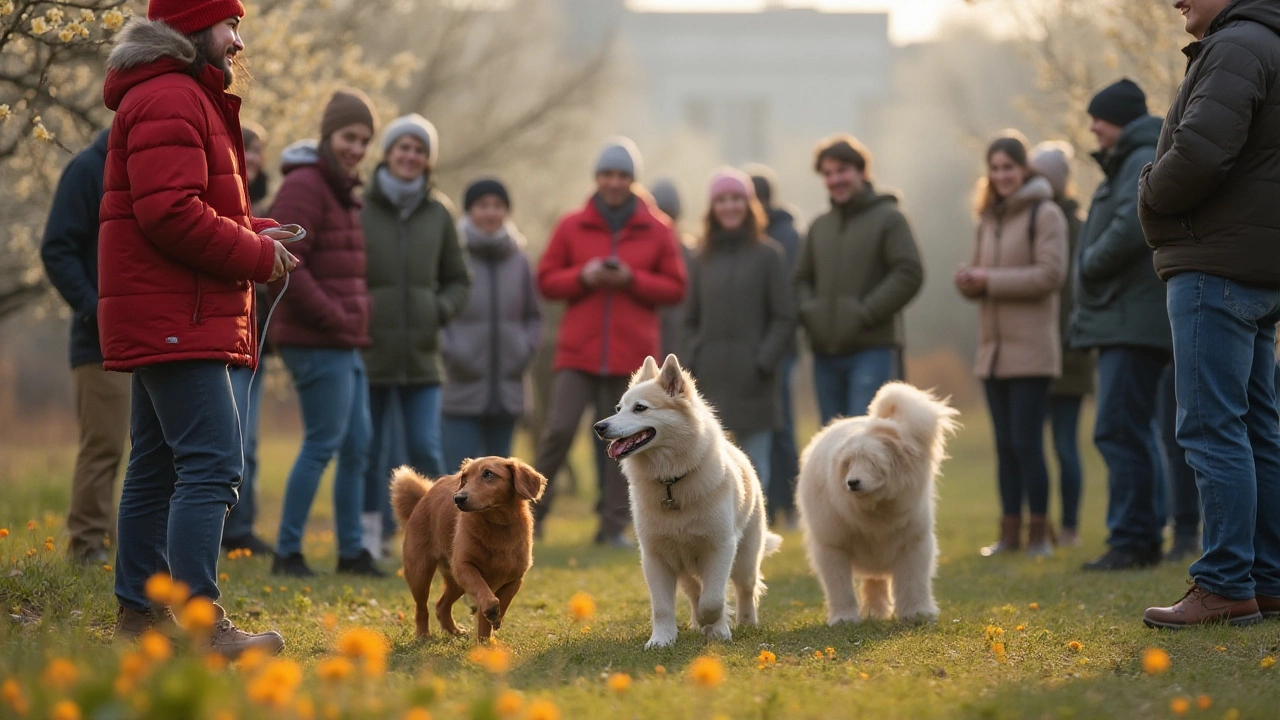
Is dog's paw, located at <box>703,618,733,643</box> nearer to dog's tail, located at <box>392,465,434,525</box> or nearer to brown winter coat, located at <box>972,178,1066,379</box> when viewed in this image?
dog's tail, located at <box>392,465,434,525</box>

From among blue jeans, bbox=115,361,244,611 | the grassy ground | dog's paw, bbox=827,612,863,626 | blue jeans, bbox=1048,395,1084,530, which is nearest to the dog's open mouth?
the grassy ground

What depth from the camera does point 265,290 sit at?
333 inches

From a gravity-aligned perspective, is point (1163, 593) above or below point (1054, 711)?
below

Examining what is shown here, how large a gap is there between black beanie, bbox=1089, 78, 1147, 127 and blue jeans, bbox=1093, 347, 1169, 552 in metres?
A: 1.54

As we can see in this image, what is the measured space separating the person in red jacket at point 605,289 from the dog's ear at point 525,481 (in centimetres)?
437

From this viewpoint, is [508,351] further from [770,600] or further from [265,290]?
[770,600]

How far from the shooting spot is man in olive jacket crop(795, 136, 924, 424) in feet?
30.8

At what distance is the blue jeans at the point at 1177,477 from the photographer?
917 centimetres

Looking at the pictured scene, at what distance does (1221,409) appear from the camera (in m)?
5.68

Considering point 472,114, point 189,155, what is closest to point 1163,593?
point 189,155

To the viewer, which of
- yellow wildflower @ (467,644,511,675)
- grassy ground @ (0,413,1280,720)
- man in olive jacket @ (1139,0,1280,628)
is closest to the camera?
grassy ground @ (0,413,1280,720)

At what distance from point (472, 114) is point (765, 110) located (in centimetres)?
4114

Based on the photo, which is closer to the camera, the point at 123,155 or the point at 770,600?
the point at 123,155

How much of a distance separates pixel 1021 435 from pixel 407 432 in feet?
14.6
